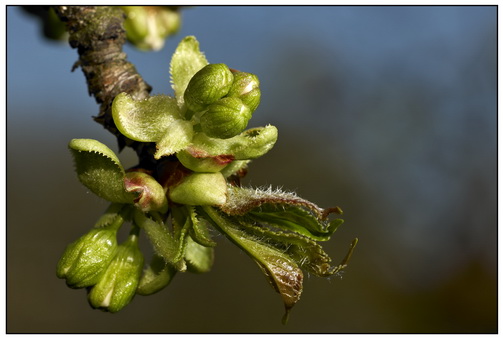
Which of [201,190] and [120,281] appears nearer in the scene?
[201,190]

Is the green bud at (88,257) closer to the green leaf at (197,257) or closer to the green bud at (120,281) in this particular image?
the green bud at (120,281)

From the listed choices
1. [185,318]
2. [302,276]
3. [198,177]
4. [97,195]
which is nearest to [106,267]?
[97,195]

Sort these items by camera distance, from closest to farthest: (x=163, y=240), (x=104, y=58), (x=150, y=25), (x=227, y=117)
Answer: (x=227, y=117) → (x=163, y=240) → (x=104, y=58) → (x=150, y=25)

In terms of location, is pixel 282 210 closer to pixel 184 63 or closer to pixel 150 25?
pixel 184 63

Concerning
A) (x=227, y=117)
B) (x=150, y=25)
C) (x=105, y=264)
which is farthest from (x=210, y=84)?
(x=150, y=25)

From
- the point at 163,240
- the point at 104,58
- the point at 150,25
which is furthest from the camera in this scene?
the point at 150,25

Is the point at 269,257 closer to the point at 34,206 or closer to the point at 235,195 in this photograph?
the point at 235,195

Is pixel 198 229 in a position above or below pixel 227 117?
below
